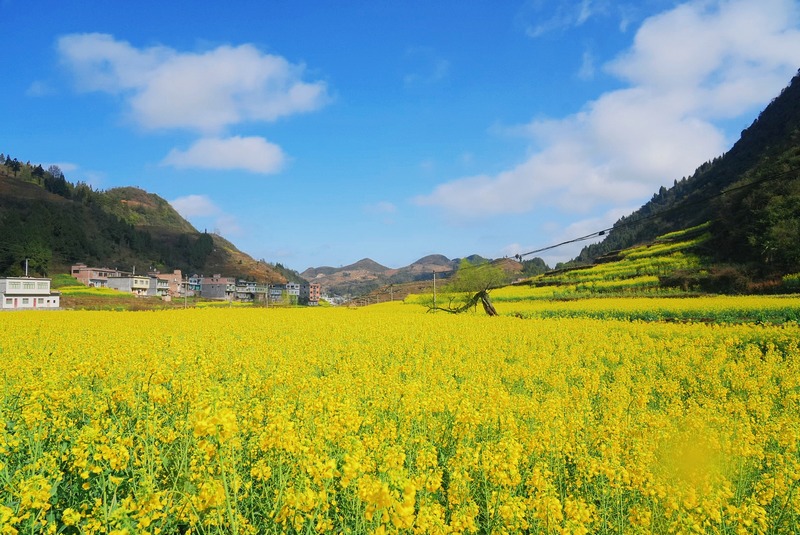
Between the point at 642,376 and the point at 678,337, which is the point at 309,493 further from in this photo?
the point at 678,337

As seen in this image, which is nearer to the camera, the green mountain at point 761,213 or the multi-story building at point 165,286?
the green mountain at point 761,213

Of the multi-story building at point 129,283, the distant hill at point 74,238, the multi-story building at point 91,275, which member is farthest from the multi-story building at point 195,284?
the multi-story building at point 91,275

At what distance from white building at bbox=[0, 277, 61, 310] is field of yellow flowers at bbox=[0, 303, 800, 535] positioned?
5982 cm

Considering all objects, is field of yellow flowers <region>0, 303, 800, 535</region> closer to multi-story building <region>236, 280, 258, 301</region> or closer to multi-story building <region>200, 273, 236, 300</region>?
multi-story building <region>200, 273, 236, 300</region>

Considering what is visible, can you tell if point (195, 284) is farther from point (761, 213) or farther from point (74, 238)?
point (761, 213)

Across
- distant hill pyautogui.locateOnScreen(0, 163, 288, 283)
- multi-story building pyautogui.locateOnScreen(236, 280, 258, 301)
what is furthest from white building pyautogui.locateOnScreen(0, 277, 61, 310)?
multi-story building pyautogui.locateOnScreen(236, 280, 258, 301)

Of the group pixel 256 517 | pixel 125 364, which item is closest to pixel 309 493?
pixel 256 517

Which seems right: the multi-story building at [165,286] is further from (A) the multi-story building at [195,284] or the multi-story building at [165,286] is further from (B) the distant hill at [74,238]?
(B) the distant hill at [74,238]

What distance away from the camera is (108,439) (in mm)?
3844

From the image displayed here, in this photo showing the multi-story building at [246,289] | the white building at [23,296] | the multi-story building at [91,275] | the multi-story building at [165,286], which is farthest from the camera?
the multi-story building at [246,289]

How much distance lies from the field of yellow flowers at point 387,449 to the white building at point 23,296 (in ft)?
196

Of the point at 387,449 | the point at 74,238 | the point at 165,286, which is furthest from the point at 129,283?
the point at 387,449

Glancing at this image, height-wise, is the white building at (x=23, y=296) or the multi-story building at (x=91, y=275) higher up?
the multi-story building at (x=91, y=275)

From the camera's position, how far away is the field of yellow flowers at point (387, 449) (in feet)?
9.51
